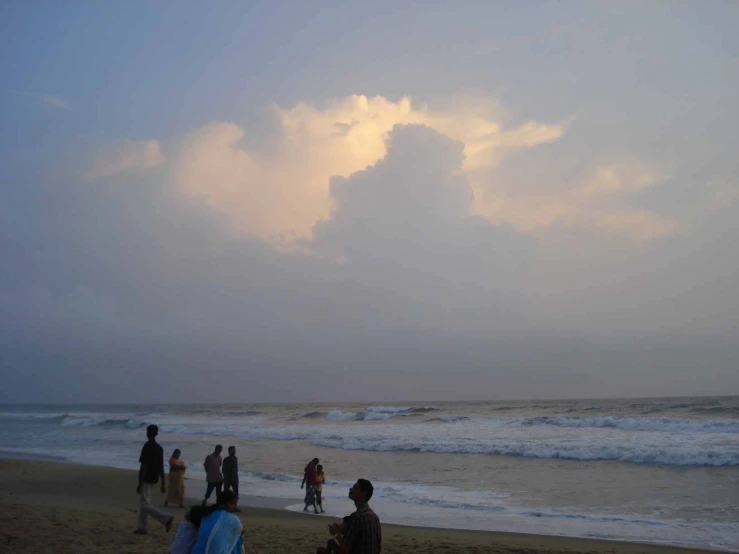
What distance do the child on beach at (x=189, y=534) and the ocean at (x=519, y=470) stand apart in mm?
7972

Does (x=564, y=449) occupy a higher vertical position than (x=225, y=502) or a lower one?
lower

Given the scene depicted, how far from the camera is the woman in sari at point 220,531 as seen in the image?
4.56 metres

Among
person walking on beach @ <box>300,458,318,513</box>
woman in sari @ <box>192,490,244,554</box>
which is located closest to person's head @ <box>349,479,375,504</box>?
woman in sari @ <box>192,490,244,554</box>

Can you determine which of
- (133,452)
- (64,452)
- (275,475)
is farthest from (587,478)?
(64,452)

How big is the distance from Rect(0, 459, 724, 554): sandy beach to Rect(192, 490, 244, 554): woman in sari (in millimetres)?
4555

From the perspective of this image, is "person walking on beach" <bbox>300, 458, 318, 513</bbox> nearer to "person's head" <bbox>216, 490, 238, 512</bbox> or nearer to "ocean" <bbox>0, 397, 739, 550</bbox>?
"ocean" <bbox>0, 397, 739, 550</bbox>

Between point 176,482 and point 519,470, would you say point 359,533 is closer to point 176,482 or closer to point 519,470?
point 176,482

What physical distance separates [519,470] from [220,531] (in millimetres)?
16691

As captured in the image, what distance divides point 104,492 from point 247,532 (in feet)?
22.4

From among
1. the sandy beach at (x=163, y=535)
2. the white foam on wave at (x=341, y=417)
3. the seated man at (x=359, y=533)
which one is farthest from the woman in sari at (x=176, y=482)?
the white foam on wave at (x=341, y=417)

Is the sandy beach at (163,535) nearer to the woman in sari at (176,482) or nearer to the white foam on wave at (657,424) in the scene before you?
the woman in sari at (176,482)

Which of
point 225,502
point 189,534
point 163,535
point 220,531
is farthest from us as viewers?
point 163,535

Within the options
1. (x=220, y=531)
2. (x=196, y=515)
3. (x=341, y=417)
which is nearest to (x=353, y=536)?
(x=220, y=531)

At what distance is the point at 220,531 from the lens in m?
4.58
